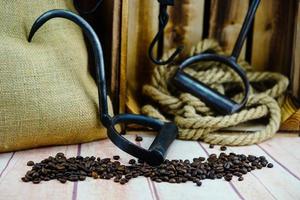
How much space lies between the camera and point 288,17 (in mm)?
1714

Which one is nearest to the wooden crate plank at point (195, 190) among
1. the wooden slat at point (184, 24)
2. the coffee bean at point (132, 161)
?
the coffee bean at point (132, 161)

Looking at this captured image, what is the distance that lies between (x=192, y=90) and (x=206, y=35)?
32 centimetres

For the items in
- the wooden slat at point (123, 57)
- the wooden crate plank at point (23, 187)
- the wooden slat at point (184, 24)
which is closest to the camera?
the wooden crate plank at point (23, 187)

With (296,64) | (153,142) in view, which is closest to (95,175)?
(153,142)

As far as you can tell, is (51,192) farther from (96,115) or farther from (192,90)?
(192,90)

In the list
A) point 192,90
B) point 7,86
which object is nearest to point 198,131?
point 192,90

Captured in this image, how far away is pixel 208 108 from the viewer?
4.94ft

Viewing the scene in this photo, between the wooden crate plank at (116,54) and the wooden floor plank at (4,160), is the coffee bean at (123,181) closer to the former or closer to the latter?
the wooden floor plank at (4,160)

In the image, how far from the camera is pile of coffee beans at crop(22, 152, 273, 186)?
1.09 meters

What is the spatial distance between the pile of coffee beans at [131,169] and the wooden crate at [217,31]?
451 mm

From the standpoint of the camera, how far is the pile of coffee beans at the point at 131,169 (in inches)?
42.9

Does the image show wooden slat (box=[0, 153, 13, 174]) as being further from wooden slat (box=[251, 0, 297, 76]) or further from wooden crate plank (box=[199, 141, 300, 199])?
wooden slat (box=[251, 0, 297, 76])

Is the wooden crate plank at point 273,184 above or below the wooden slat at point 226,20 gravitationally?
below

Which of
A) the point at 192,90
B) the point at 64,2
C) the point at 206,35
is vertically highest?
the point at 64,2
